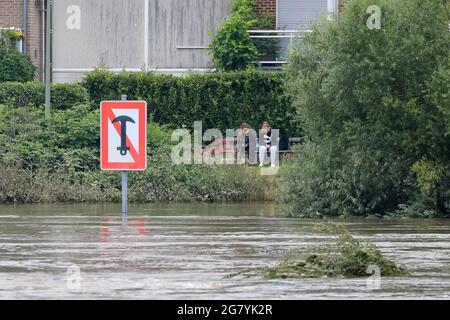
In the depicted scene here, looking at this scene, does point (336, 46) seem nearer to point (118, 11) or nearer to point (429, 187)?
point (429, 187)

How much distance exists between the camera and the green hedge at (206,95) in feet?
129

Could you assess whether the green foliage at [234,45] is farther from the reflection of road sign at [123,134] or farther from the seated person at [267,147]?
the reflection of road sign at [123,134]

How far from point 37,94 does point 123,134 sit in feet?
52.5

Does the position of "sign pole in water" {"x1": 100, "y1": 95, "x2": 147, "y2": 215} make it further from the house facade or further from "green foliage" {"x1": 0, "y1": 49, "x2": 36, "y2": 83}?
the house facade

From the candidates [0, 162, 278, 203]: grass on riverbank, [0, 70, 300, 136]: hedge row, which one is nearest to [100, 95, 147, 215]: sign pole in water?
[0, 162, 278, 203]: grass on riverbank

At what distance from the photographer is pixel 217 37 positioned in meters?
41.4

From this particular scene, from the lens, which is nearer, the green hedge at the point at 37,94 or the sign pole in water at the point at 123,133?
the sign pole in water at the point at 123,133

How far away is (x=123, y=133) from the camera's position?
73.9 feet

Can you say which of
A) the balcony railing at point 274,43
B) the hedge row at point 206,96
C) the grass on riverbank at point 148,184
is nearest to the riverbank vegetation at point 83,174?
the grass on riverbank at point 148,184

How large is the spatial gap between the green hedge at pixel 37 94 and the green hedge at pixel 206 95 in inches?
35.2

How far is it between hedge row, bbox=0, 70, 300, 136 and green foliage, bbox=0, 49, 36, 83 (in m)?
2.31

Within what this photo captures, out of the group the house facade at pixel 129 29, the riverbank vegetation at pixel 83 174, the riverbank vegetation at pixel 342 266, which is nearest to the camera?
the riverbank vegetation at pixel 342 266

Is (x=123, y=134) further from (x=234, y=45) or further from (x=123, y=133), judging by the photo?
(x=234, y=45)

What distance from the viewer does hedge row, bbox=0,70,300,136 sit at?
39.4m
